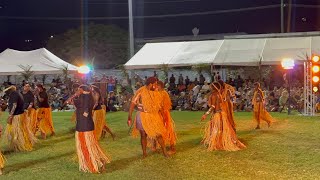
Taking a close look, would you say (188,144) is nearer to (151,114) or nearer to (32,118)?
(151,114)

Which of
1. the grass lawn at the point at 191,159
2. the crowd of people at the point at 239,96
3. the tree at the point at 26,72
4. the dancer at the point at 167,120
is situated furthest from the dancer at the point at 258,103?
the tree at the point at 26,72

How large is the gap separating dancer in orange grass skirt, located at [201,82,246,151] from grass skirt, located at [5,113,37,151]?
171 inches

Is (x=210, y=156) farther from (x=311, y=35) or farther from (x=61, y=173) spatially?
(x=311, y=35)

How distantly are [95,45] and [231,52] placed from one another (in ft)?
69.3

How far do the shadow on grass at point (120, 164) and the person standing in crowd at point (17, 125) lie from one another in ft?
9.53

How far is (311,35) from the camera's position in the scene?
24.0m

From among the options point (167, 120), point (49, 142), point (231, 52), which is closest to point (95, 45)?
point (231, 52)

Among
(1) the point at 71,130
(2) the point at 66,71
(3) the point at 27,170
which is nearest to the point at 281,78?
(2) the point at 66,71

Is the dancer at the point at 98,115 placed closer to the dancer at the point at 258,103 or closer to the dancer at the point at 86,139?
the dancer at the point at 86,139

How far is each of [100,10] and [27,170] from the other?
138 ft

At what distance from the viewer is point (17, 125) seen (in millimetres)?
11680

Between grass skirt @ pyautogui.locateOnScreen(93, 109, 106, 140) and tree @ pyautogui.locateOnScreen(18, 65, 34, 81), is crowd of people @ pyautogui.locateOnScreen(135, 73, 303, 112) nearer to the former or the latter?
tree @ pyautogui.locateOnScreen(18, 65, 34, 81)

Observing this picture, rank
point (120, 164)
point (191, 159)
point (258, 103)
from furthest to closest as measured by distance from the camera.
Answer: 1. point (258, 103)
2. point (191, 159)
3. point (120, 164)

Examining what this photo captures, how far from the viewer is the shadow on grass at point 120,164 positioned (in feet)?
31.1
